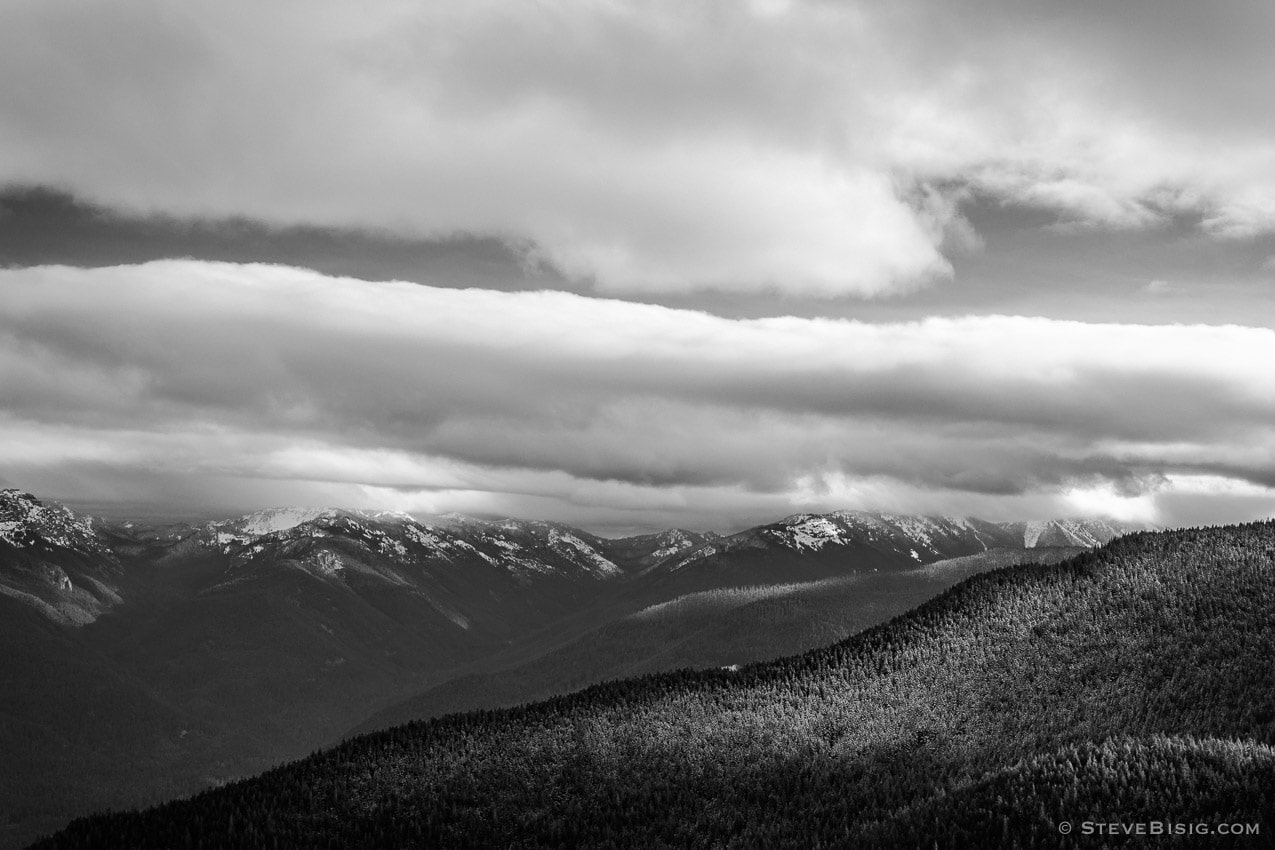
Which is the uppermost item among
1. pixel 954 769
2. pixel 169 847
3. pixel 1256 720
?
pixel 1256 720

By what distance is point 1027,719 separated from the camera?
199250 millimetres

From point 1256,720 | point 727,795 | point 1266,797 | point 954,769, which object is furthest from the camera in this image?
point 727,795

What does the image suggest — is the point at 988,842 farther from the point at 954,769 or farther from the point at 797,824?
the point at 954,769

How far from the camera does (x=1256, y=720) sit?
165m

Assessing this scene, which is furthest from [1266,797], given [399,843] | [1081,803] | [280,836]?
[280,836]

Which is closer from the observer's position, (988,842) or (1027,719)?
(988,842)

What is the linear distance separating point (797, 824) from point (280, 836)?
98.9 m

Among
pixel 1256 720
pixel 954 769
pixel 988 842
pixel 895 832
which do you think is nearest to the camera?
pixel 988 842

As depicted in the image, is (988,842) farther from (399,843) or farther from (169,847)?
(169,847)

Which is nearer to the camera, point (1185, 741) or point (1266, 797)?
point (1266, 797)

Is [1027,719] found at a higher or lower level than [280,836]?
higher

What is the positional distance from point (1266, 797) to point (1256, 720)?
81.5 m

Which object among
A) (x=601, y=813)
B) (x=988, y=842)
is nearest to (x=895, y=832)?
(x=988, y=842)

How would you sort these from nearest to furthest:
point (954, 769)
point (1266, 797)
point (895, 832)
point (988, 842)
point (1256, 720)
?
point (1266, 797)
point (988, 842)
point (895, 832)
point (1256, 720)
point (954, 769)
